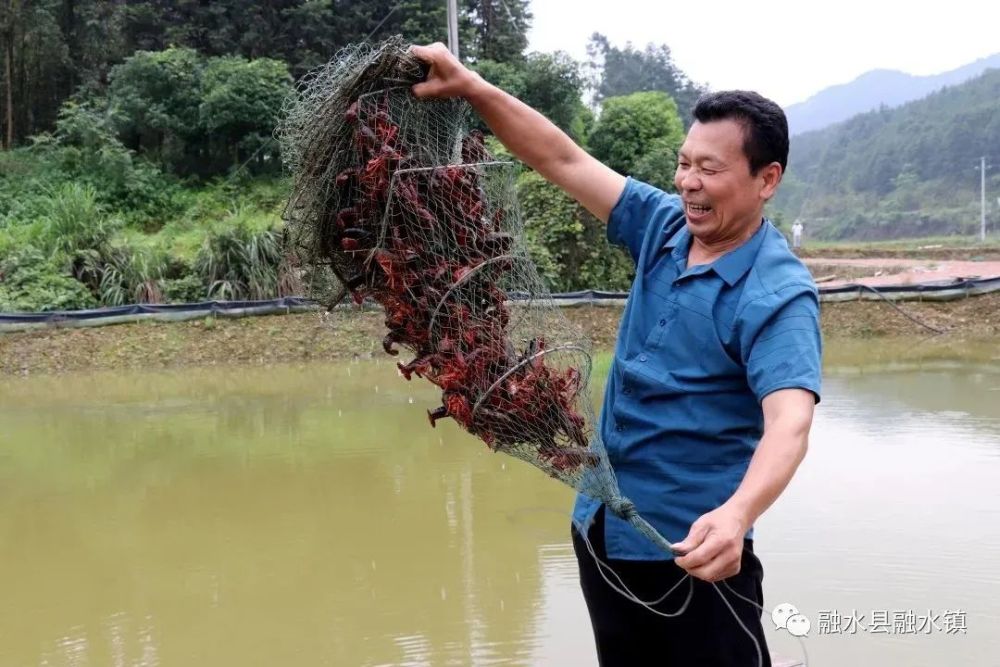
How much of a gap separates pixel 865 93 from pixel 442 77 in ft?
549

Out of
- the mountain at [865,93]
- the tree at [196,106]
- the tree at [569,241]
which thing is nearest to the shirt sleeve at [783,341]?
the tree at [569,241]

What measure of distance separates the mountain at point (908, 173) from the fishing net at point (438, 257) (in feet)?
109

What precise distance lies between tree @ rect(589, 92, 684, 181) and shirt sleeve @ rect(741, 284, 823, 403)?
13845 millimetres

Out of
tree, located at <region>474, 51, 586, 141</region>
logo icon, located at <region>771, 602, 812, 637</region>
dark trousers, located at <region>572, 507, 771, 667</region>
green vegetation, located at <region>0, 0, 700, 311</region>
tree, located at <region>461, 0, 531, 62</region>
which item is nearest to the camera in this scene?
dark trousers, located at <region>572, 507, 771, 667</region>

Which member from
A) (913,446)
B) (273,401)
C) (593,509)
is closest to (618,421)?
(593,509)

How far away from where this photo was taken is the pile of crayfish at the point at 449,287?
1.59m

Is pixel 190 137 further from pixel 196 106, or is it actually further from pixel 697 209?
pixel 697 209

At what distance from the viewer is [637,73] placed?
43656 mm

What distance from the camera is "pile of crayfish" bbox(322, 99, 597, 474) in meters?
1.59

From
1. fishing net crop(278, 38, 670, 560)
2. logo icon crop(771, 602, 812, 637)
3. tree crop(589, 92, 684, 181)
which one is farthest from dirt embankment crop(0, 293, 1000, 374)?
fishing net crop(278, 38, 670, 560)

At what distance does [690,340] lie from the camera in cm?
140

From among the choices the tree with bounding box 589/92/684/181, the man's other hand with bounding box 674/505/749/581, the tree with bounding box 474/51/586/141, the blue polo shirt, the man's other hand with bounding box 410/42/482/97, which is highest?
the tree with bounding box 474/51/586/141

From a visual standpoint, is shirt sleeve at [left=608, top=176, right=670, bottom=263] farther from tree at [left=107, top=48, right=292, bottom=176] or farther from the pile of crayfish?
tree at [left=107, top=48, right=292, bottom=176]

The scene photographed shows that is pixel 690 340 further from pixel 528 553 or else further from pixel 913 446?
pixel 913 446
